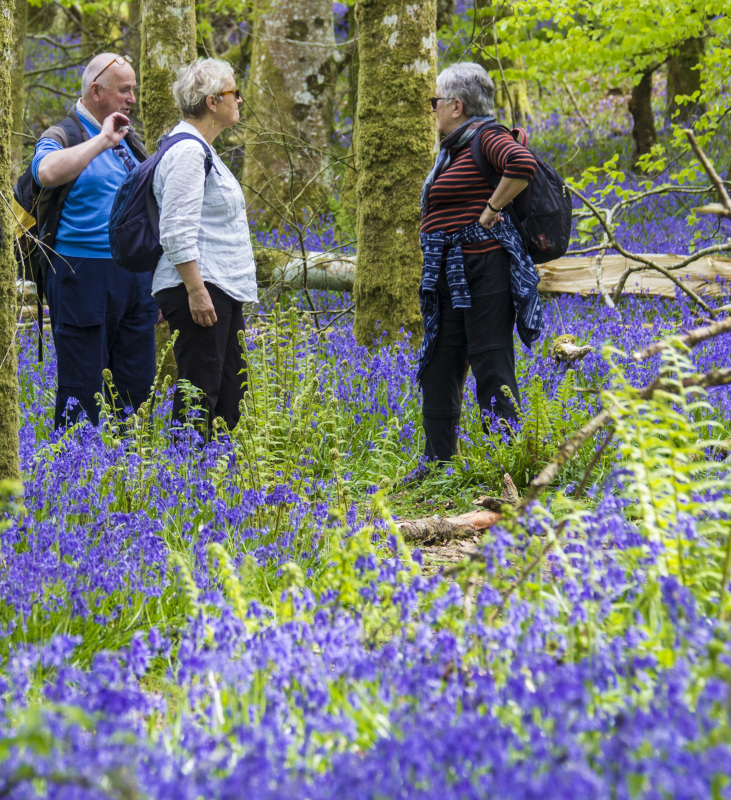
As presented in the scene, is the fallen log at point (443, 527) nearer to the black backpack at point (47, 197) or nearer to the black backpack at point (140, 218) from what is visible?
the black backpack at point (140, 218)

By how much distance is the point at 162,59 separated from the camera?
621 centimetres

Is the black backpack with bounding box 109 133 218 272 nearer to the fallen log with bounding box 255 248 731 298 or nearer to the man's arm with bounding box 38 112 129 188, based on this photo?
the man's arm with bounding box 38 112 129 188

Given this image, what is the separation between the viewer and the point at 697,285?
866cm

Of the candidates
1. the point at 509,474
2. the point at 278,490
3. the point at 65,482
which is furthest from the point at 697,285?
the point at 65,482

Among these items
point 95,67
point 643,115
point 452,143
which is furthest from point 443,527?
point 643,115

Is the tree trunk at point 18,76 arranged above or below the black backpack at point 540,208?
Answer: above

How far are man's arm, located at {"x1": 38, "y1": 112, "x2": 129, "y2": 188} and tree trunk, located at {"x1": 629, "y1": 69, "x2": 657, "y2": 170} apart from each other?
39.3ft

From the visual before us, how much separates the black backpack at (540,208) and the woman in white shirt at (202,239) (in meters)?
1.37

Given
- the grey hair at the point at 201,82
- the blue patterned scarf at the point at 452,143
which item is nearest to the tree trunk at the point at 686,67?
the blue patterned scarf at the point at 452,143

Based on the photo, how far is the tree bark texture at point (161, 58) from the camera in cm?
615

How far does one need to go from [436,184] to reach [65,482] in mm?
2563

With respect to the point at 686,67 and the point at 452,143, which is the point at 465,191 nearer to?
the point at 452,143

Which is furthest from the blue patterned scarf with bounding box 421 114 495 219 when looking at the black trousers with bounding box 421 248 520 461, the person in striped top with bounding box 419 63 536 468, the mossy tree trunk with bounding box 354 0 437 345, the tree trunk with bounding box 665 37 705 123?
the tree trunk with bounding box 665 37 705 123

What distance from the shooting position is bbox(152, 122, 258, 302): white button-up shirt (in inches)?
165
